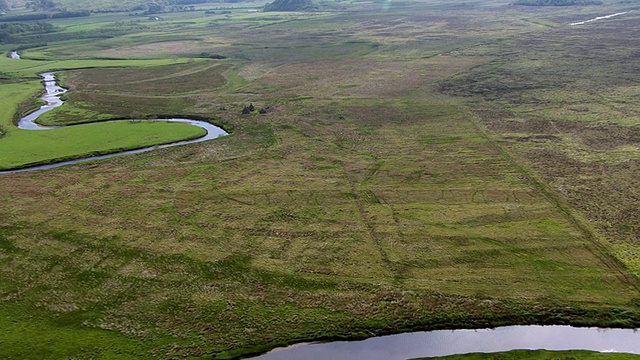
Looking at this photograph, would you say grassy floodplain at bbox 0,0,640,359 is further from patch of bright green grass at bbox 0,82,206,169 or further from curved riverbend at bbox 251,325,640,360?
patch of bright green grass at bbox 0,82,206,169

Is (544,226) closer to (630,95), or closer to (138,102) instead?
(630,95)

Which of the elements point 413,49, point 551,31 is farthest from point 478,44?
point 551,31

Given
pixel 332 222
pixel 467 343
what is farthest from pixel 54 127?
pixel 467 343

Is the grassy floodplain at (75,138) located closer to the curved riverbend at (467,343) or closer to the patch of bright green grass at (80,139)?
the patch of bright green grass at (80,139)

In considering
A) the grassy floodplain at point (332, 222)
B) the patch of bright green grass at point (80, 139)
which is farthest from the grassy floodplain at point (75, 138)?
the grassy floodplain at point (332, 222)

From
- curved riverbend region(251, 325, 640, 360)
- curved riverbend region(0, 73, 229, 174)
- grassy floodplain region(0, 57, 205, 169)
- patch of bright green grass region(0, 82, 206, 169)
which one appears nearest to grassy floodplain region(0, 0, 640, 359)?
curved riverbend region(251, 325, 640, 360)

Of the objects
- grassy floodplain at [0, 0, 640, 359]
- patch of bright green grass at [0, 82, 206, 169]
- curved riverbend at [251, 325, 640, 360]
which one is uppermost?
patch of bright green grass at [0, 82, 206, 169]
